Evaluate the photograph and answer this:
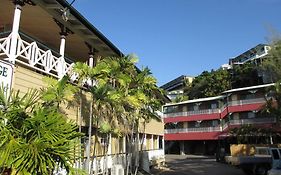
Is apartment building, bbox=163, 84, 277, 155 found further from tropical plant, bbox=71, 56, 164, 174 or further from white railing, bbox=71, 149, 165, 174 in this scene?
white railing, bbox=71, 149, 165, 174

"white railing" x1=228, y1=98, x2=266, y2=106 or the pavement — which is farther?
"white railing" x1=228, y1=98, x2=266, y2=106

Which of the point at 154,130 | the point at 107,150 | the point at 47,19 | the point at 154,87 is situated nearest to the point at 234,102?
the point at 154,130

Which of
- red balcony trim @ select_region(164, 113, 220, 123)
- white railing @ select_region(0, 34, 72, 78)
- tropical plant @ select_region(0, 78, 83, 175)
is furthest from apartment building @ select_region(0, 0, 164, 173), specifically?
red balcony trim @ select_region(164, 113, 220, 123)

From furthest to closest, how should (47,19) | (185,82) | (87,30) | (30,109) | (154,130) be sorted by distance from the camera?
(185,82) → (154,130) → (87,30) → (47,19) → (30,109)

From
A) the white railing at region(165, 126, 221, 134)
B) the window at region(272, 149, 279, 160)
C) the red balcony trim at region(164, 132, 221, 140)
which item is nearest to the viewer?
the window at region(272, 149, 279, 160)

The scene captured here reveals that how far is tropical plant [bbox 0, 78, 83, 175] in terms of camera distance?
22.9 feet

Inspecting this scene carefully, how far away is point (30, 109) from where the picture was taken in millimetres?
8922

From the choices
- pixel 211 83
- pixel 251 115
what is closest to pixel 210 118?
pixel 251 115

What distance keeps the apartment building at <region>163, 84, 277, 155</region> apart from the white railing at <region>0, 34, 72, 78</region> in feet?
127

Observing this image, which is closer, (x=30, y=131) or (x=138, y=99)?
(x=30, y=131)

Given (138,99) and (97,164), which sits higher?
(138,99)

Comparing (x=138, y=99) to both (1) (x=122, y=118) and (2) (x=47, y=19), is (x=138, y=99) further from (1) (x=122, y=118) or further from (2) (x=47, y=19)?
(2) (x=47, y=19)

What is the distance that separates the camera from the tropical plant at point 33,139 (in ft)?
22.9

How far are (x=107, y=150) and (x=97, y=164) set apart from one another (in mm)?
1136
